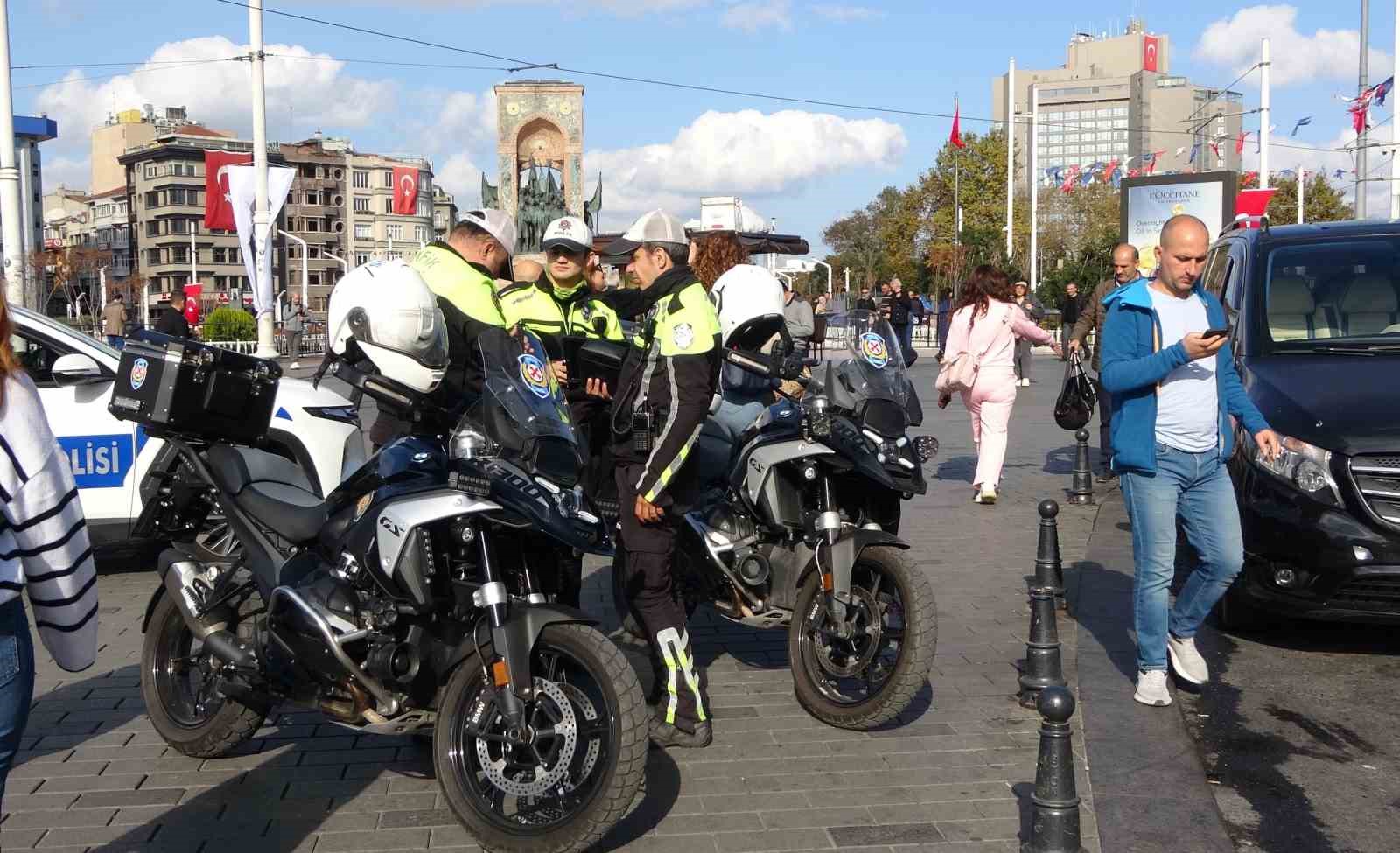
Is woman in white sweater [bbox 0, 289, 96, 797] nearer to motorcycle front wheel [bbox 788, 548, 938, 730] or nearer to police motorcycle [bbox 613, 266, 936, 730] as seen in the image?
police motorcycle [bbox 613, 266, 936, 730]

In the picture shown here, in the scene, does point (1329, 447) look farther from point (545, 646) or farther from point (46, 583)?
point (46, 583)

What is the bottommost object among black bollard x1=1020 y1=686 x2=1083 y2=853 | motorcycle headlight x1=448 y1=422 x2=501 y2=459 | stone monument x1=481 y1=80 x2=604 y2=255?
black bollard x1=1020 y1=686 x2=1083 y2=853

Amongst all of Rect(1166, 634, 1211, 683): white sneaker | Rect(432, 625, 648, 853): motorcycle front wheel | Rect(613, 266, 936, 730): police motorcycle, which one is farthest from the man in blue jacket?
Rect(432, 625, 648, 853): motorcycle front wheel

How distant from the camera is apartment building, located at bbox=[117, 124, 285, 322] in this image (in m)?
133

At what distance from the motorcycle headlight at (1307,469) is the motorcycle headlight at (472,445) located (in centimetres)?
376

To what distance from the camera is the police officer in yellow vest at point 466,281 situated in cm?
600

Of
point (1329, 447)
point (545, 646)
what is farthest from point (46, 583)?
point (1329, 447)

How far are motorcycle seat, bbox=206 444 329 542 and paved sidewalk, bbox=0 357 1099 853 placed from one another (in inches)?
38.2

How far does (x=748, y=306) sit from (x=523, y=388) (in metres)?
2.02

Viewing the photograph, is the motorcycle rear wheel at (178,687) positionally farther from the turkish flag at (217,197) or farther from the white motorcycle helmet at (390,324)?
the turkish flag at (217,197)

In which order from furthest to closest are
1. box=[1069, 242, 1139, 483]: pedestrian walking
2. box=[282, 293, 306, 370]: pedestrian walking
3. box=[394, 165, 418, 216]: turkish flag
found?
box=[394, 165, 418, 216]: turkish flag
box=[282, 293, 306, 370]: pedestrian walking
box=[1069, 242, 1139, 483]: pedestrian walking

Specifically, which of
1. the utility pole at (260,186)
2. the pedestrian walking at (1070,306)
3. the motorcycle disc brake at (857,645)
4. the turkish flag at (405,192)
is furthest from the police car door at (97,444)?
the turkish flag at (405,192)

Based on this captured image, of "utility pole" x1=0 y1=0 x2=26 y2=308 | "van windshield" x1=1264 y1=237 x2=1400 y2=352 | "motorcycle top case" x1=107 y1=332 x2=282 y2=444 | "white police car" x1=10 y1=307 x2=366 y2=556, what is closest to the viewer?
"motorcycle top case" x1=107 y1=332 x2=282 y2=444

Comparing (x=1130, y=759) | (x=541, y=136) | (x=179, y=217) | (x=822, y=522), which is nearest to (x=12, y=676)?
(x=822, y=522)
